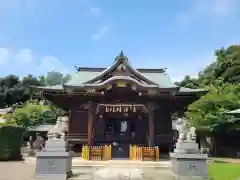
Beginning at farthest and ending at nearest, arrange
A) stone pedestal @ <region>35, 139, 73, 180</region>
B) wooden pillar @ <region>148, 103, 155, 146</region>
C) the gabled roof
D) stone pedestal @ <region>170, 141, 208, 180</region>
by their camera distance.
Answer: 1. wooden pillar @ <region>148, 103, 155, 146</region>
2. the gabled roof
3. stone pedestal @ <region>35, 139, 73, 180</region>
4. stone pedestal @ <region>170, 141, 208, 180</region>

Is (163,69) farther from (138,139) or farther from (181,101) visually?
(138,139)

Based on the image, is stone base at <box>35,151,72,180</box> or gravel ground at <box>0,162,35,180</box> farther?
stone base at <box>35,151,72,180</box>

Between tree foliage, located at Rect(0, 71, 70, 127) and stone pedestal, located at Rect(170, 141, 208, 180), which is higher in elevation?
tree foliage, located at Rect(0, 71, 70, 127)

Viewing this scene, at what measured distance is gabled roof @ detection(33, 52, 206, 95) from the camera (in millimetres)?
18672

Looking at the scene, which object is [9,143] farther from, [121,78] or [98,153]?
[121,78]

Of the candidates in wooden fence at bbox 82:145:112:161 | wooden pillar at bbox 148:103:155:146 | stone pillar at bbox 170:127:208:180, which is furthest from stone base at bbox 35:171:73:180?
wooden pillar at bbox 148:103:155:146

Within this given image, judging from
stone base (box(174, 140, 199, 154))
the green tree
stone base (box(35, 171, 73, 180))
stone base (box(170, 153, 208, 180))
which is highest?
the green tree

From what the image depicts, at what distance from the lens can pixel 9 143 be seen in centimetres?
2150

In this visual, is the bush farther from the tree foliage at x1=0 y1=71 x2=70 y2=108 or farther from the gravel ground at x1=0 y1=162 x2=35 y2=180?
the tree foliage at x1=0 y1=71 x2=70 y2=108

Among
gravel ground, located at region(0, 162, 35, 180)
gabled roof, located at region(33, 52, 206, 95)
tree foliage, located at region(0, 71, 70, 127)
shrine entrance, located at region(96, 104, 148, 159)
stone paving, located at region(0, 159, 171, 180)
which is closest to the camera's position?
gravel ground, located at region(0, 162, 35, 180)

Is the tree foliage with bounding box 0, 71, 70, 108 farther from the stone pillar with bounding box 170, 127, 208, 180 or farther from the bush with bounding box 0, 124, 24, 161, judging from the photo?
the stone pillar with bounding box 170, 127, 208, 180

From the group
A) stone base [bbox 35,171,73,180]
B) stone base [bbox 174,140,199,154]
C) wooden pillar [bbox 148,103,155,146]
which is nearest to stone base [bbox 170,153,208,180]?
stone base [bbox 174,140,199,154]

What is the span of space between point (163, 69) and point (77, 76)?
7.99 m

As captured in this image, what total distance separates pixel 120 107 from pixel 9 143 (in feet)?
31.4
